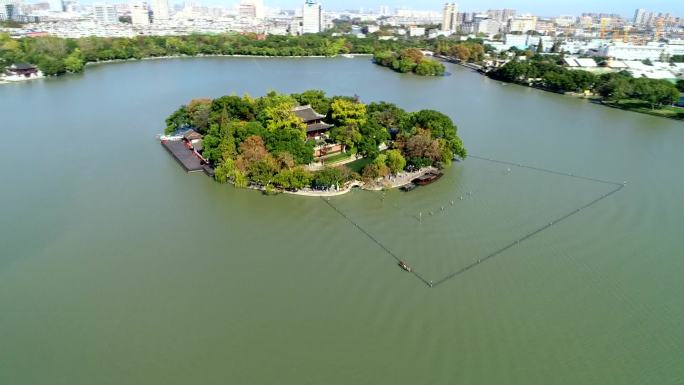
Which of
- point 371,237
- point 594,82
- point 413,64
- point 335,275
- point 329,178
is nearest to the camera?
point 335,275

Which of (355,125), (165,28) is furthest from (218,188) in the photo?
(165,28)

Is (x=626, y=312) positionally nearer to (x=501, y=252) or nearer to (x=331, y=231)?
(x=501, y=252)

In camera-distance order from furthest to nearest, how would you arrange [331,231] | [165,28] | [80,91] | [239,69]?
1. [165,28]
2. [239,69]
3. [80,91]
4. [331,231]

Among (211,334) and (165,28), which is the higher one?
(165,28)

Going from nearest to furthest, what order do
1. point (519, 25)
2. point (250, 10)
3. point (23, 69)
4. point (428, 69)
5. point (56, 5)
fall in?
point (23, 69)
point (428, 69)
point (519, 25)
point (250, 10)
point (56, 5)

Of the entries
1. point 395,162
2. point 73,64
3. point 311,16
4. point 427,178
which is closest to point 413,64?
point 427,178

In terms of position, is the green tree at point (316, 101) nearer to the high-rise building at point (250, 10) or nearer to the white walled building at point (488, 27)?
the white walled building at point (488, 27)

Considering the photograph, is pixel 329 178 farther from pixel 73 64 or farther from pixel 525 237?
pixel 73 64
